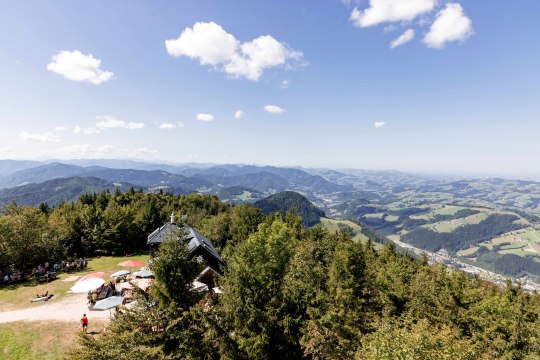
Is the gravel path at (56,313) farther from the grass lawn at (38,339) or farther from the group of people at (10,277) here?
the group of people at (10,277)

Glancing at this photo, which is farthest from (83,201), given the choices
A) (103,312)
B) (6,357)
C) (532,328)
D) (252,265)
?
(532,328)

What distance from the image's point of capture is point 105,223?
59.9m

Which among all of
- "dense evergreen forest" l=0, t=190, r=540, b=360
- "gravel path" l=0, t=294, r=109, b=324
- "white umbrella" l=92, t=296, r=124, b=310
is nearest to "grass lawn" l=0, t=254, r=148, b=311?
"gravel path" l=0, t=294, r=109, b=324

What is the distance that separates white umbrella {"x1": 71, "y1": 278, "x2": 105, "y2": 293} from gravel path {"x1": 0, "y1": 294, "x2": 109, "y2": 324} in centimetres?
254

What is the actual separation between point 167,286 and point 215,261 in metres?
29.0

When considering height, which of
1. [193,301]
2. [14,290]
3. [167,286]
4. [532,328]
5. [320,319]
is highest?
[167,286]

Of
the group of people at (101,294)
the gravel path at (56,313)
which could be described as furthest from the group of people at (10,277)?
the group of people at (101,294)

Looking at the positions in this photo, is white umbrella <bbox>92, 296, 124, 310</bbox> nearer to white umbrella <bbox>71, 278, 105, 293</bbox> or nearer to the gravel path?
the gravel path

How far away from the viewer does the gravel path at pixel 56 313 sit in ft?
91.6

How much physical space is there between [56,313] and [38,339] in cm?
544

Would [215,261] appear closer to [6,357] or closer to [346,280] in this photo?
[346,280]

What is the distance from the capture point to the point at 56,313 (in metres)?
29.2

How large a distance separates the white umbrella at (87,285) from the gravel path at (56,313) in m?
2.54

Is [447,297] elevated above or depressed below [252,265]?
below
